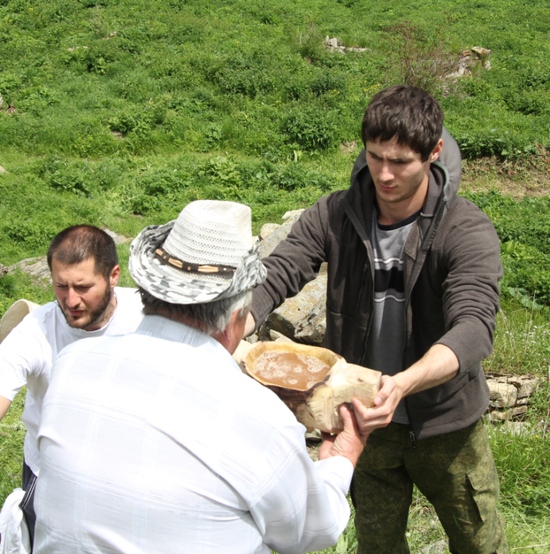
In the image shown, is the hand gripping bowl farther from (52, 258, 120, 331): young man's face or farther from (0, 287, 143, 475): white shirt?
(52, 258, 120, 331): young man's face

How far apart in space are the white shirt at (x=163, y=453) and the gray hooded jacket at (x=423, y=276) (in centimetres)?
96

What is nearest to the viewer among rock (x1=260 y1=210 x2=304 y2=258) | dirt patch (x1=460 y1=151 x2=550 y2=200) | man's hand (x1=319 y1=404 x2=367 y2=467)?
man's hand (x1=319 y1=404 x2=367 y2=467)

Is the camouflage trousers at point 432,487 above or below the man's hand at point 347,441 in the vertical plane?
below

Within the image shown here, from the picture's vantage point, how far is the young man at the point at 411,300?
2729mm

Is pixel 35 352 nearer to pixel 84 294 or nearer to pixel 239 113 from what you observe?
pixel 84 294

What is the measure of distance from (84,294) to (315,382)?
1.29 m

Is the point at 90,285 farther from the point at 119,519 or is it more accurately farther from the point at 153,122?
the point at 153,122

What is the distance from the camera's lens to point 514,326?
610cm

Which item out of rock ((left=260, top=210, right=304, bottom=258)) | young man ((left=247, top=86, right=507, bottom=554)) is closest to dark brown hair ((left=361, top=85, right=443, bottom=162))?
young man ((left=247, top=86, right=507, bottom=554))

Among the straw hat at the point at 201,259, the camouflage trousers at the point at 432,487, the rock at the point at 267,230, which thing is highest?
the straw hat at the point at 201,259

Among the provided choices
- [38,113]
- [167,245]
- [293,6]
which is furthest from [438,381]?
[293,6]

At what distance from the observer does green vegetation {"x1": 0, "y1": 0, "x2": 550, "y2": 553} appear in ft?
31.8

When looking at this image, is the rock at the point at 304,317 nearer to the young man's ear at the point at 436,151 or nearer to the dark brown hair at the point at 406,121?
the young man's ear at the point at 436,151

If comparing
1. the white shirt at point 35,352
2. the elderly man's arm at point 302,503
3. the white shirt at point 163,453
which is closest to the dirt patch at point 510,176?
the white shirt at point 35,352
